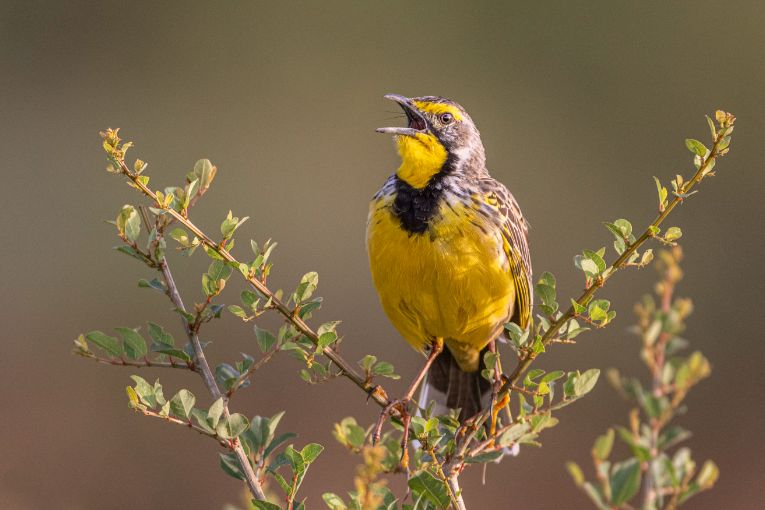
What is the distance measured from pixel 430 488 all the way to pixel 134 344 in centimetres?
69

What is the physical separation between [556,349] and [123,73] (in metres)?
6.14

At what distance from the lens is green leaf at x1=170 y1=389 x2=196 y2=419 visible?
81.9 inches

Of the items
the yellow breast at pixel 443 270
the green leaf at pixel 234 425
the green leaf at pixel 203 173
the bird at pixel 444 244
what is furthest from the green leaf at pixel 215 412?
the yellow breast at pixel 443 270

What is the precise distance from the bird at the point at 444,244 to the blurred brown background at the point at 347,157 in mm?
3368

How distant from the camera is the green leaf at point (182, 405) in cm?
208

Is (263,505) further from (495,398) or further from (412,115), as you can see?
(412,115)

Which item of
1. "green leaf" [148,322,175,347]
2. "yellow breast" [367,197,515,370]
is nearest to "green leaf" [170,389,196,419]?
"green leaf" [148,322,175,347]

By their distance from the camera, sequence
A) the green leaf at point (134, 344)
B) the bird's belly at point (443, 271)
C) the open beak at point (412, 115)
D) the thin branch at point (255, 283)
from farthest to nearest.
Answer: the open beak at point (412, 115)
the bird's belly at point (443, 271)
the green leaf at point (134, 344)
the thin branch at point (255, 283)

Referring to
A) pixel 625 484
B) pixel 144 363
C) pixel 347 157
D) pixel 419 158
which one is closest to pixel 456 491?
pixel 144 363

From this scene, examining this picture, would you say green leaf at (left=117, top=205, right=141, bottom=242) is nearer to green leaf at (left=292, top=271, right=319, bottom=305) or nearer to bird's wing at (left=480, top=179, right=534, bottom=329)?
green leaf at (left=292, top=271, right=319, bottom=305)

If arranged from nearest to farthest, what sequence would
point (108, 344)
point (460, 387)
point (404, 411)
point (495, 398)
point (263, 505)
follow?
point (263, 505), point (108, 344), point (495, 398), point (404, 411), point (460, 387)

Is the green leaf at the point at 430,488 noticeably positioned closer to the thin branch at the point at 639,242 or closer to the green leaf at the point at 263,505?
the green leaf at the point at 263,505

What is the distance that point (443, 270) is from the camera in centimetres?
344

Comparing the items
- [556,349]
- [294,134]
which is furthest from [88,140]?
[556,349]
